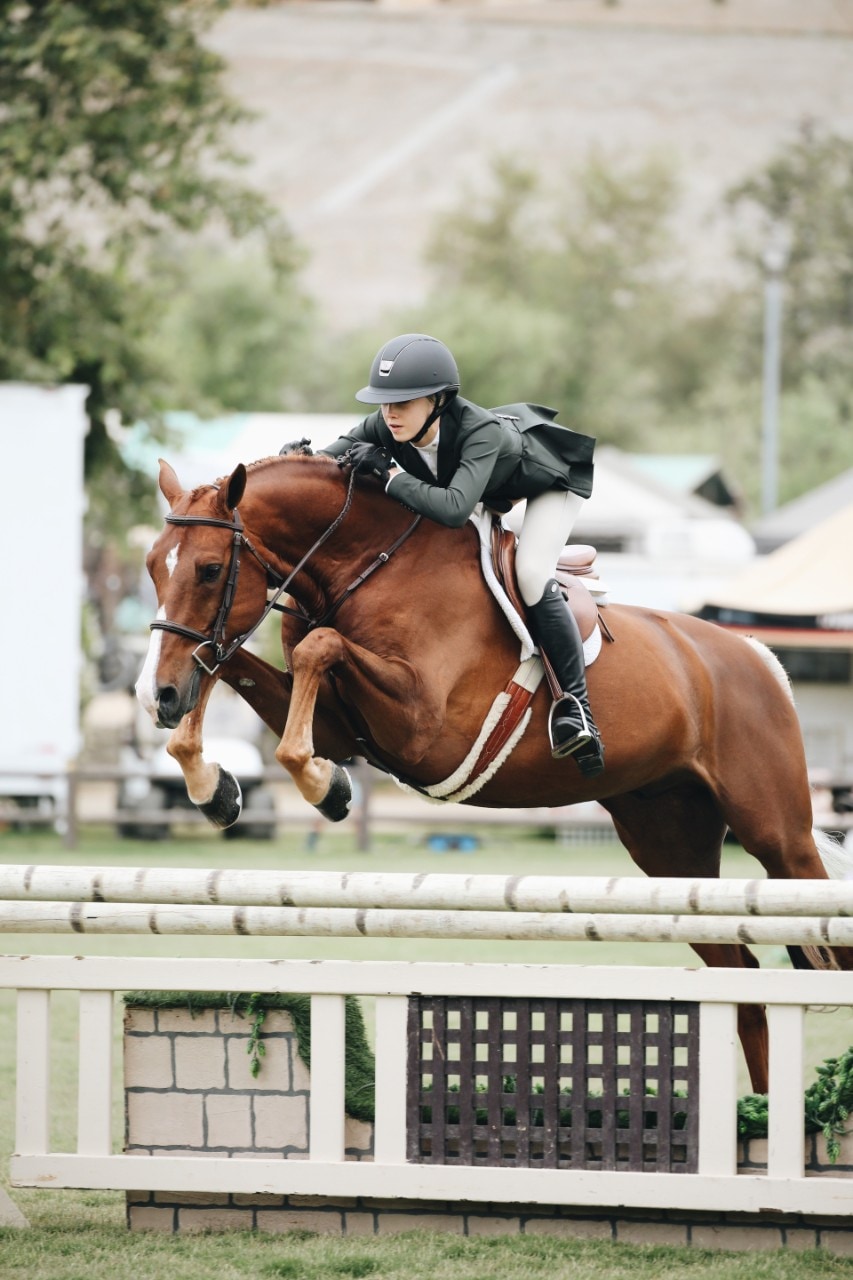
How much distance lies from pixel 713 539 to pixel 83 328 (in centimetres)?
758

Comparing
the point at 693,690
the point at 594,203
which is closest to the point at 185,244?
the point at 594,203

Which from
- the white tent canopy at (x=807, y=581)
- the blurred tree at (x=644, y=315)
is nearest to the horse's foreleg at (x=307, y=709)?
the white tent canopy at (x=807, y=581)

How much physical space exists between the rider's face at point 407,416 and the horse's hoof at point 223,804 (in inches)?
42.6

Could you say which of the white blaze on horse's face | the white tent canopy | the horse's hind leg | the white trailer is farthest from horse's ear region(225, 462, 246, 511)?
the white trailer

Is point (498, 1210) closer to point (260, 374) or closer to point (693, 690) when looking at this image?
point (693, 690)

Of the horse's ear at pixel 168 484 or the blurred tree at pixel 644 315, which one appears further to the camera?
the blurred tree at pixel 644 315

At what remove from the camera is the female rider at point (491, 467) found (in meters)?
4.38

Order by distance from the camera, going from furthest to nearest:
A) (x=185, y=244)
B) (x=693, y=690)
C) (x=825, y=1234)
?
(x=185, y=244), (x=693, y=690), (x=825, y=1234)

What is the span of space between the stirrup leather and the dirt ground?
94648mm

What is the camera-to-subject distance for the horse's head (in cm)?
420

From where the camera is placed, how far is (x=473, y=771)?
454cm

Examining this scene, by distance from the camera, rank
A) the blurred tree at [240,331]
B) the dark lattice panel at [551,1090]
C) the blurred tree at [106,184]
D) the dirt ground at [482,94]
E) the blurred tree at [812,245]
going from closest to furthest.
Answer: the dark lattice panel at [551,1090] < the blurred tree at [106,184] < the blurred tree at [240,331] < the blurred tree at [812,245] < the dirt ground at [482,94]

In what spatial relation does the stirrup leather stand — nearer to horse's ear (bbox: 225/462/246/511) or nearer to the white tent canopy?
horse's ear (bbox: 225/462/246/511)

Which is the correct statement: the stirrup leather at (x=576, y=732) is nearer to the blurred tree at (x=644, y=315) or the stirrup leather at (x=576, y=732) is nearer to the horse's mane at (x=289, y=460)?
the horse's mane at (x=289, y=460)
